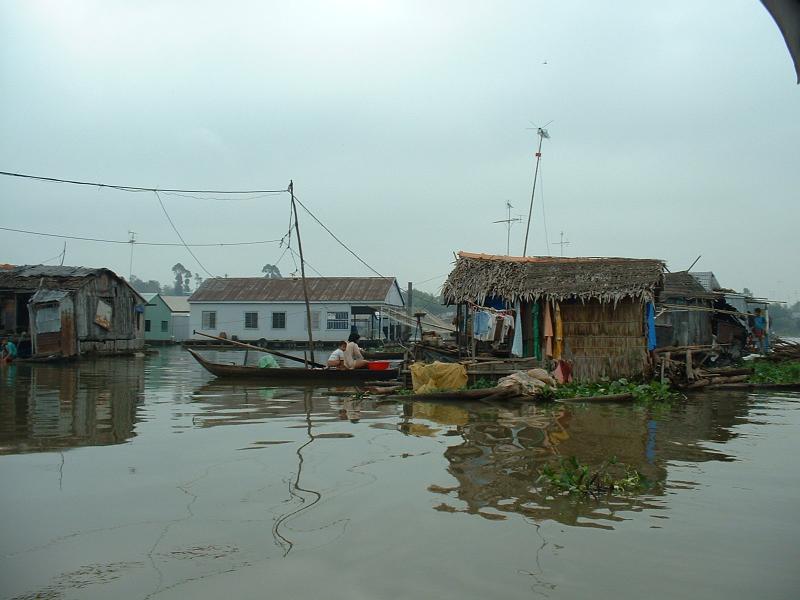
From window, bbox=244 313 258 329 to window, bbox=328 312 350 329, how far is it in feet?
15.8

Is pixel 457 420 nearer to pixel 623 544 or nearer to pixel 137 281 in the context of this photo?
pixel 623 544

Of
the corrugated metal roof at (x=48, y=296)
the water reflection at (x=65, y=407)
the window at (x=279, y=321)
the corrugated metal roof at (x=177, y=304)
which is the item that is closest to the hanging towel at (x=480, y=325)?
the water reflection at (x=65, y=407)

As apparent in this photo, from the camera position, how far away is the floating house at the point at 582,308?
14.6 metres

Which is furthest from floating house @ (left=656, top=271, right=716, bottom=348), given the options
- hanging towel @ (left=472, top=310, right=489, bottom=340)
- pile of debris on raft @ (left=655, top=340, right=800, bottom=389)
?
hanging towel @ (left=472, top=310, right=489, bottom=340)

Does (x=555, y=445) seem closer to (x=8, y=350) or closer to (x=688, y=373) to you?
(x=688, y=373)

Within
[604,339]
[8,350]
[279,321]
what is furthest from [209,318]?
[604,339]

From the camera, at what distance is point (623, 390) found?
13.7 m

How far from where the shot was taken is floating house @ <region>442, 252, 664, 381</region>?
14594 mm

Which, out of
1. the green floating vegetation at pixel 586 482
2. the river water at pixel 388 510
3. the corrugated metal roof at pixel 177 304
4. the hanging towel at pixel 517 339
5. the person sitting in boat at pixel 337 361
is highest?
the corrugated metal roof at pixel 177 304

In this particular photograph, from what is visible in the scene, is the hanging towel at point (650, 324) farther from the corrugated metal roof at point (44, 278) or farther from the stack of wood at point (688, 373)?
the corrugated metal roof at point (44, 278)

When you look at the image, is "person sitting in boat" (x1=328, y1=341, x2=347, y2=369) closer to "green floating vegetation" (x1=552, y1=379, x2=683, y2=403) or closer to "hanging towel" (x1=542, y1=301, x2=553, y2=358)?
"hanging towel" (x1=542, y1=301, x2=553, y2=358)

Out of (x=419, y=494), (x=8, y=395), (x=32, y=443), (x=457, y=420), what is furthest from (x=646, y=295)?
(x=8, y=395)

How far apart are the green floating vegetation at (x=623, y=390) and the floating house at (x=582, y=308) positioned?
53 centimetres

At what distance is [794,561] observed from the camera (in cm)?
466
